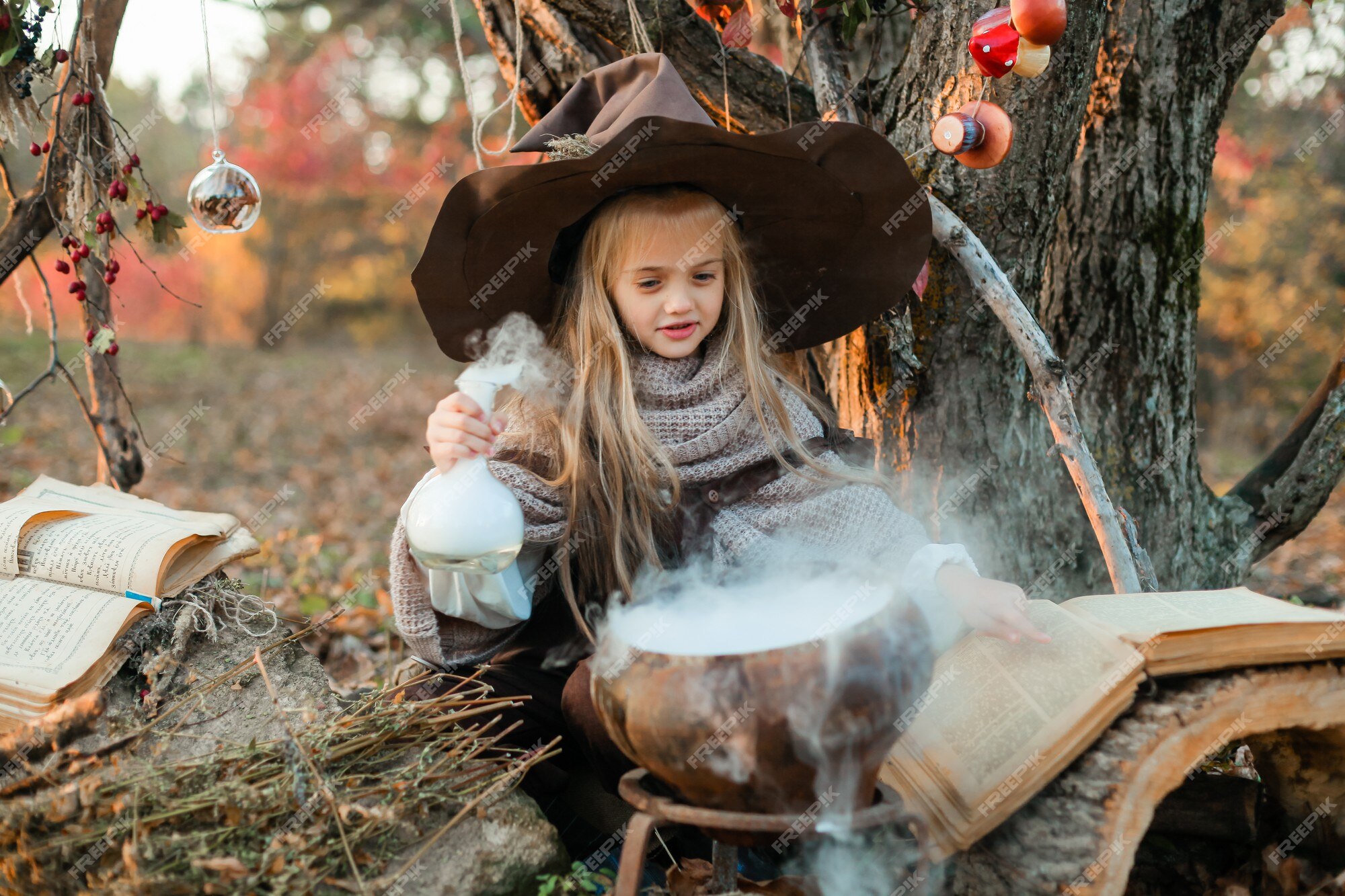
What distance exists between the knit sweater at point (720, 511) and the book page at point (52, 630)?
72 centimetres

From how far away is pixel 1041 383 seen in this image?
2326 mm

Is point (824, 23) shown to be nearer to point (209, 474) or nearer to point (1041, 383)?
point (1041, 383)

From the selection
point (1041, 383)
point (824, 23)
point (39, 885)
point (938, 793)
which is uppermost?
point (824, 23)

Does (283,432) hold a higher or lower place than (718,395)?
lower

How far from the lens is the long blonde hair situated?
217 cm

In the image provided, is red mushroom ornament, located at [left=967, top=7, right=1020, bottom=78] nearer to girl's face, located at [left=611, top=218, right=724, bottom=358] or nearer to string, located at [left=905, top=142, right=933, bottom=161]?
string, located at [left=905, top=142, right=933, bottom=161]

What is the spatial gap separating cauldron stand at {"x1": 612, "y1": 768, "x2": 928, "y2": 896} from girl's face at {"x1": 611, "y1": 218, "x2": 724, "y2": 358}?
104 centimetres

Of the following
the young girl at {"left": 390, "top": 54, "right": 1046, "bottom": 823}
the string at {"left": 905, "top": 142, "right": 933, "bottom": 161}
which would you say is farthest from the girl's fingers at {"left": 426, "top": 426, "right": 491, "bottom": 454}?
the string at {"left": 905, "top": 142, "right": 933, "bottom": 161}

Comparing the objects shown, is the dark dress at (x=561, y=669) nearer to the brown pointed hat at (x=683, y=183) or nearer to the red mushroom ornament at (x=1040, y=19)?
the brown pointed hat at (x=683, y=183)

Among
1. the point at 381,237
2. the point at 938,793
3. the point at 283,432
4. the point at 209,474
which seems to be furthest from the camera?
the point at 381,237

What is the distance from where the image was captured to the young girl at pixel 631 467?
84.3 inches

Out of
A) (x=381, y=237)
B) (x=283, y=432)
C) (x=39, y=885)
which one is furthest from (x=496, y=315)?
(x=381, y=237)

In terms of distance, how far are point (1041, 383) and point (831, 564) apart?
34.5 inches

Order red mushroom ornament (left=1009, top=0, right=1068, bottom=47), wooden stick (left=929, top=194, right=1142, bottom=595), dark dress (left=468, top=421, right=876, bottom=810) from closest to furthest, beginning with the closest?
red mushroom ornament (left=1009, top=0, right=1068, bottom=47) < dark dress (left=468, top=421, right=876, bottom=810) < wooden stick (left=929, top=194, right=1142, bottom=595)
